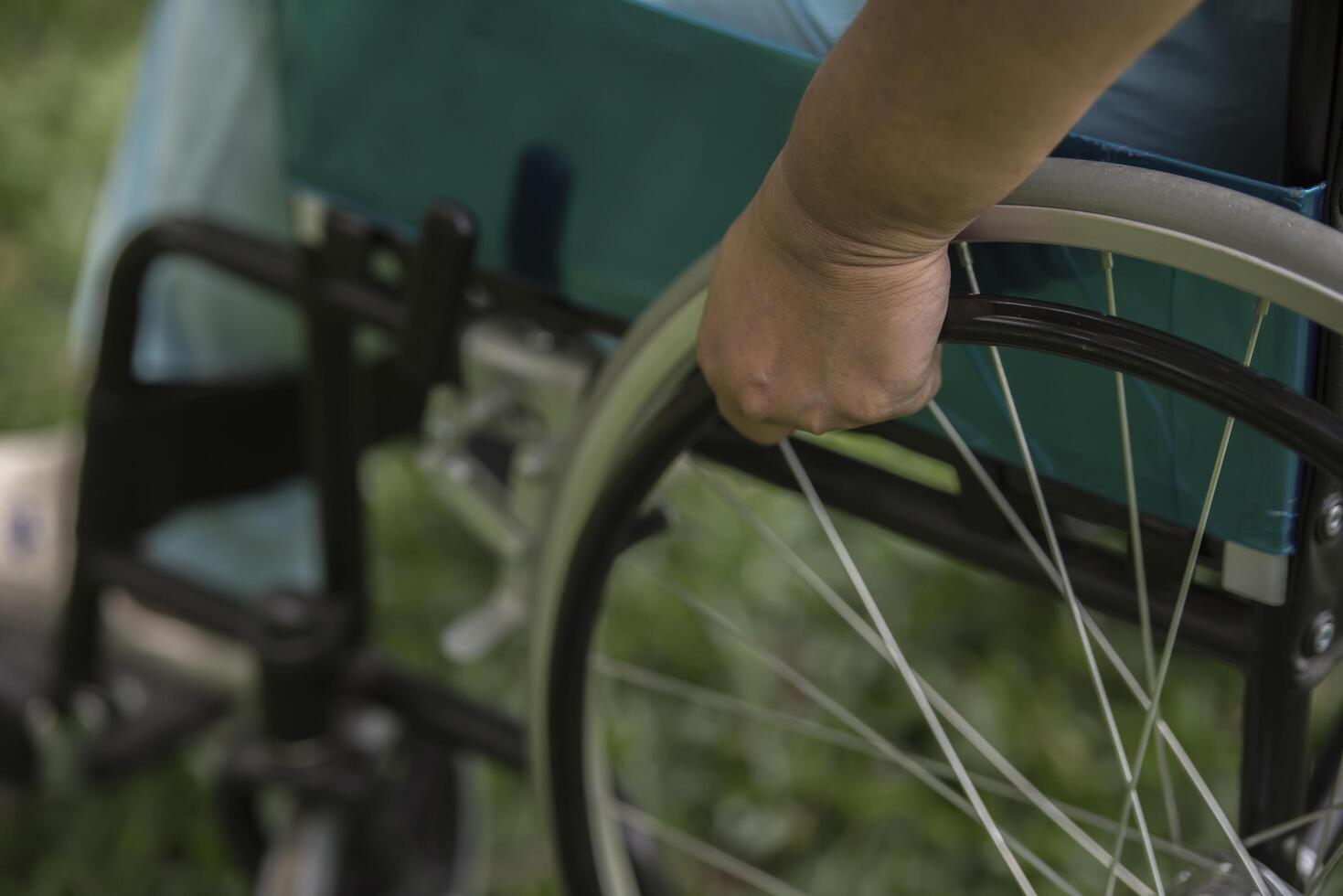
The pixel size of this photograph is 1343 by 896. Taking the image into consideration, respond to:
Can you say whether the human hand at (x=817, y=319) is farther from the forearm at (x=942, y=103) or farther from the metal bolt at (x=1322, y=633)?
the metal bolt at (x=1322, y=633)

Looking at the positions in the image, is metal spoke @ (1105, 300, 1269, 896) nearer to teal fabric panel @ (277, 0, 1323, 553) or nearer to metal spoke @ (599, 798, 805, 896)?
teal fabric panel @ (277, 0, 1323, 553)

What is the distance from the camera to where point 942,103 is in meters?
0.44

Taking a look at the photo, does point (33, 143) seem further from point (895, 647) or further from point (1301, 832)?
point (1301, 832)

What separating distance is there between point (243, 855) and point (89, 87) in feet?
5.00

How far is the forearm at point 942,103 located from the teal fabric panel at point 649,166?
4.6 inches

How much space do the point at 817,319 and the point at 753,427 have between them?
83 millimetres

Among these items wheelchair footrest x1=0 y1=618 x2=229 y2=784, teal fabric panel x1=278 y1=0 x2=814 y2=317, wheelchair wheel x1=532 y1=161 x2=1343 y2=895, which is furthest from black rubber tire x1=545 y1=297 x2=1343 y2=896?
wheelchair footrest x1=0 y1=618 x2=229 y2=784

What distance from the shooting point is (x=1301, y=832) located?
2.20 ft

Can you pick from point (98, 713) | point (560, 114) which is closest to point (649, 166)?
point (560, 114)

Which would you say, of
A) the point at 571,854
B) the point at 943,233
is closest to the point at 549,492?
the point at 571,854

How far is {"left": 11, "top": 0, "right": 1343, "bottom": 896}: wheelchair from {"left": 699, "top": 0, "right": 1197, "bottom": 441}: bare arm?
42 millimetres

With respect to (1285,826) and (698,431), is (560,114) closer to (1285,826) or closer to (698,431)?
(698,431)

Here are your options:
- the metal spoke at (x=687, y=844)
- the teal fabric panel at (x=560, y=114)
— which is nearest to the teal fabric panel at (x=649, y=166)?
the teal fabric panel at (x=560, y=114)

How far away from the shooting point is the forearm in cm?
42
